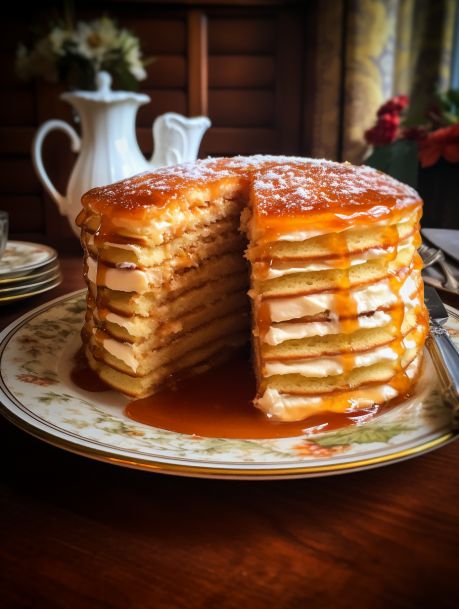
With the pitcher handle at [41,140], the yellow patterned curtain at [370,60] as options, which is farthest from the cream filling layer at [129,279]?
the yellow patterned curtain at [370,60]

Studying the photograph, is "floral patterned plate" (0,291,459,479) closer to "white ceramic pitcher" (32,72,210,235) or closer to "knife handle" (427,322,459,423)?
"knife handle" (427,322,459,423)

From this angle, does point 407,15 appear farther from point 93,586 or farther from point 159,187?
point 93,586

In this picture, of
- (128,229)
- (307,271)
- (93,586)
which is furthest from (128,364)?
(93,586)

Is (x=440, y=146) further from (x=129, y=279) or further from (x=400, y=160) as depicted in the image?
(x=129, y=279)

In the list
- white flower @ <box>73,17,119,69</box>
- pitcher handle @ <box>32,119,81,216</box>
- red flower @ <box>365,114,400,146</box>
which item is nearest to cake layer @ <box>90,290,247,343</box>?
pitcher handle @ <box>32,119,81,216</box>

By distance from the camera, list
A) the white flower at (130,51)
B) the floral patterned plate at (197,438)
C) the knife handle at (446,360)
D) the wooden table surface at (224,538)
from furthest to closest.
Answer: the white flower at (130,51), the knife handle at (446,360), the floral patterned plate at (197,438), the wooden table surface at (224,538)

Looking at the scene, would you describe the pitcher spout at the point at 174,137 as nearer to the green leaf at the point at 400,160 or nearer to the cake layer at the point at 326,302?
the green leaf at the point at 400,160

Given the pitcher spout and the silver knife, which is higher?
the pitcher spout
